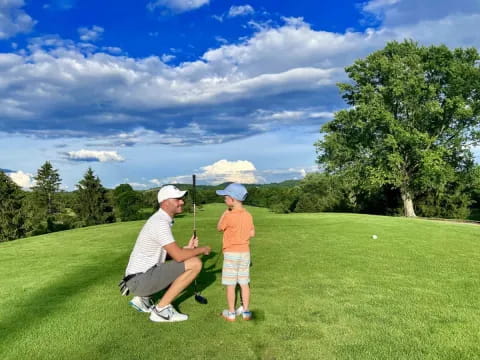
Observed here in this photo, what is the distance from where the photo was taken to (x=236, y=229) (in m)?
5.95

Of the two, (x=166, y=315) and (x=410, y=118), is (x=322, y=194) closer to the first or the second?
(x=410, y=118)

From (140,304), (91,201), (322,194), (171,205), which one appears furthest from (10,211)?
(171,205)

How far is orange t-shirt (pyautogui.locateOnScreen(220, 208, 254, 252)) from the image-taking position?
19.5ft

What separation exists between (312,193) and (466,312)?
6455 cm

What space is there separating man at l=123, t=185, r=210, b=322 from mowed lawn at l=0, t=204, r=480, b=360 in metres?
0.38

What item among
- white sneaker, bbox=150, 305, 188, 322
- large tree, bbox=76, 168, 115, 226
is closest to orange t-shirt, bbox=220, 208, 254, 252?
white sneaker, bbox=150, 305, 188, 322

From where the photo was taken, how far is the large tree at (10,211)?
160 feet

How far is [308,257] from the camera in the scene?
1123 cm

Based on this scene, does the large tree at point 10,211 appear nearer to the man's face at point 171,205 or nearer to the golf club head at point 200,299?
the golf club head at point 200,299

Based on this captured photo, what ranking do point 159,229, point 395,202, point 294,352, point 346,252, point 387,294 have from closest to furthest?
point 294,352, point 159,229, point 387,294, point 346,252, point 395,202

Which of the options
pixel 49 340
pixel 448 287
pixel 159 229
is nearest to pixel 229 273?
pixel 159 229

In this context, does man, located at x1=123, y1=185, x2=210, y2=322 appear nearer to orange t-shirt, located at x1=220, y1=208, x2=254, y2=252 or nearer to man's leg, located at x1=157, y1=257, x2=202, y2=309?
man's leg, located at x1=157, y1=257, x2=202, y2=309

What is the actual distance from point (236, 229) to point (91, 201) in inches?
2369

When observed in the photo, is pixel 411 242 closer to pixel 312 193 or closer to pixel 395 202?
pixel 395 202
